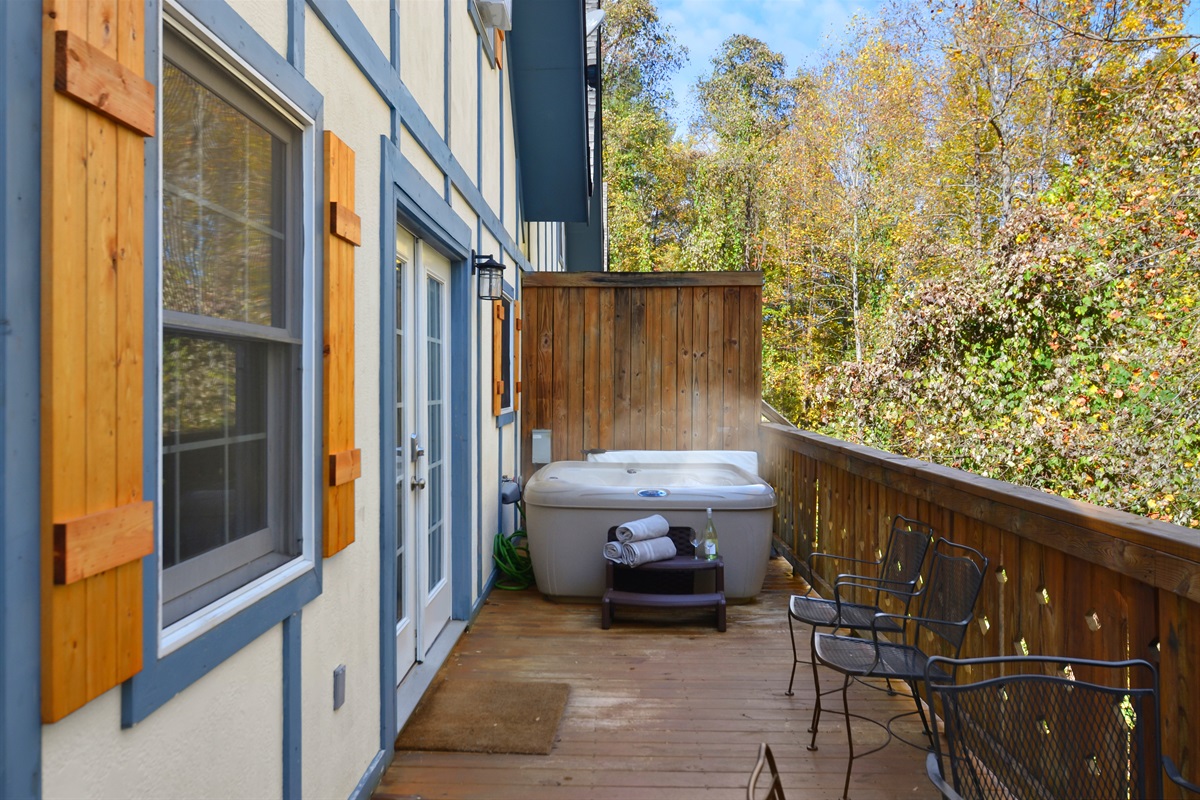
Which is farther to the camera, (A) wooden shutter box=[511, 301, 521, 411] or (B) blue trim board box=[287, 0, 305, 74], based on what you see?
(A) wooden shutter box=[511, 301, 521, 411]

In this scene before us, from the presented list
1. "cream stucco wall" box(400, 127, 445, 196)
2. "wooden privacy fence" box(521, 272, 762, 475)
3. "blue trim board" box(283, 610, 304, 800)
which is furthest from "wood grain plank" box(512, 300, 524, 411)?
"blue trim board" box(283, 610, 304, 800)

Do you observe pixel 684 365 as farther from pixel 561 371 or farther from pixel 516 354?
pixel 516 354

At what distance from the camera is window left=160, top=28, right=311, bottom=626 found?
149 cm

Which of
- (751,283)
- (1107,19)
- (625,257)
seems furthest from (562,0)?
(625,257)

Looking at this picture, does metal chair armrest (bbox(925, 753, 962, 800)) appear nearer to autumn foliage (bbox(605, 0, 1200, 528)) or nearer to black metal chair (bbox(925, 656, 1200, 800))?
black metal chair (bbox(925, 656, 1200, 800))

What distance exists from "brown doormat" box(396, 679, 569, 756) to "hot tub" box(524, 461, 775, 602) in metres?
1.30

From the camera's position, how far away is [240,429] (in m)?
1.78

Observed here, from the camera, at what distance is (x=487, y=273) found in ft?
14.3

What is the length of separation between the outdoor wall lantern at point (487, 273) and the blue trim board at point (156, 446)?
2.25 metres

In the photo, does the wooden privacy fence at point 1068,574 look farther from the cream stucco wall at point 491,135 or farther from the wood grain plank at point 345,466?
the cream stucco wall at point 491,135

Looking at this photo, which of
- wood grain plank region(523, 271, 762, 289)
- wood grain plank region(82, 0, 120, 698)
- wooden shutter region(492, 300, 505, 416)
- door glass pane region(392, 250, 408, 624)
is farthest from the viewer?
wood grain plank region(523, 271, 762, 289)

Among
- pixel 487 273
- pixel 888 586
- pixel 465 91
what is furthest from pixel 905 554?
pixel 465 91

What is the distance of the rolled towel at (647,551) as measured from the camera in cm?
435

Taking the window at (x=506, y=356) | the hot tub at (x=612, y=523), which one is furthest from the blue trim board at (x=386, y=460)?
the window at (x=506, y=356)
